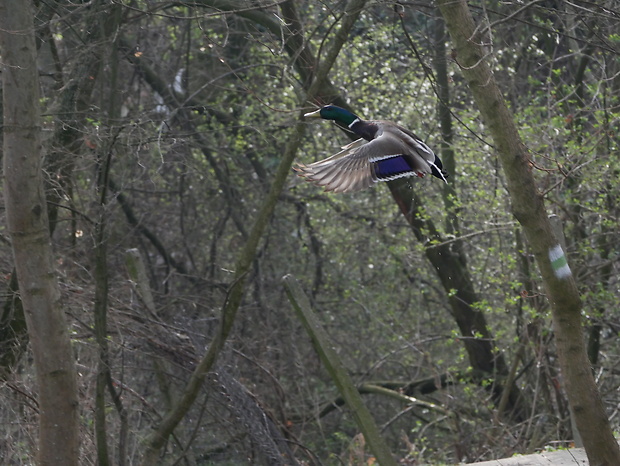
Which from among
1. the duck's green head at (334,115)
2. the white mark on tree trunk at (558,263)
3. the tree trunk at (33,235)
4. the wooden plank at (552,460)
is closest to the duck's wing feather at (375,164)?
the duck's green head at (334,115)

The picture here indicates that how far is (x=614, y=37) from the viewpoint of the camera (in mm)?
6883

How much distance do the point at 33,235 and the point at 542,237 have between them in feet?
8.44

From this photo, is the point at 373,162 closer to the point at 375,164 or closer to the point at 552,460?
the point at 375,164

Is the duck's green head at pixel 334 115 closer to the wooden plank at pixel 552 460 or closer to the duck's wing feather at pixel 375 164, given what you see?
the duck's wing feather at pixel 375 164

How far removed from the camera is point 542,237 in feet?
15.0

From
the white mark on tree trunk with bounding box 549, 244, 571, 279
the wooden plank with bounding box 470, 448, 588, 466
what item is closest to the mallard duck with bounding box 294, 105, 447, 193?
the white mark on tree trunk with bounding box 549, 244, 571, 279

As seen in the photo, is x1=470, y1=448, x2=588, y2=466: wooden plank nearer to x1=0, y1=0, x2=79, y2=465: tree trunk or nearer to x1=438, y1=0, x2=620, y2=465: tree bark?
x1=438, y1=0, x2=620, y2=465: tree bark

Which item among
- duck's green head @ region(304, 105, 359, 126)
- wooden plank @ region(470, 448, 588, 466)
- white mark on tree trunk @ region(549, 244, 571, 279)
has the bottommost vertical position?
wooden plank @ region(470, 448, 588, 466)

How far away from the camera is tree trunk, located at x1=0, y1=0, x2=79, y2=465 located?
472 cm

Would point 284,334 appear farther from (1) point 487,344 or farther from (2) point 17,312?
(2) point 17,312

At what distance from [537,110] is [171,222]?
4817 millimetres

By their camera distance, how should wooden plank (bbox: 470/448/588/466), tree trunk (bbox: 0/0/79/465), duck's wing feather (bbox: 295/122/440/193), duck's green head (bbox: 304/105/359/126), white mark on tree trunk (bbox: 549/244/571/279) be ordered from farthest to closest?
duck's green head (bbox: 304/105/359/126) < duck's wing feather (bbox: 295/122/440/193) < wooden plank (bbox: 470/448/588/466) < tree trunk (bbox: 0/0/79/465) < white mark on tree trunk (bbox: 549/244/571/279)

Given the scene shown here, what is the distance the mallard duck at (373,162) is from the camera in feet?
18.6

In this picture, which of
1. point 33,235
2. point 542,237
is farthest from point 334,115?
point 33,235
